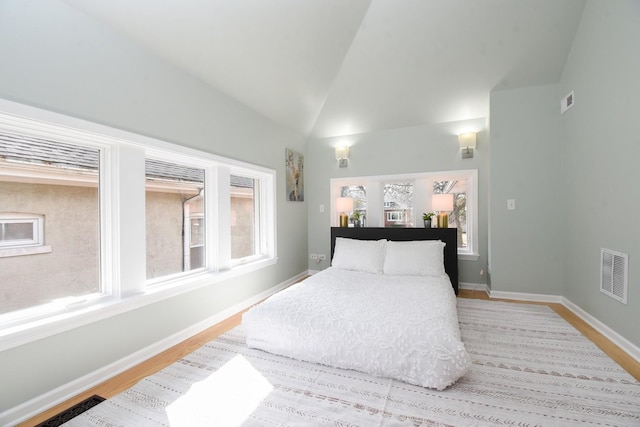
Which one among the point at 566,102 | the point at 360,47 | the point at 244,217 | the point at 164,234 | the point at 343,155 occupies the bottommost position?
the point at 164,234

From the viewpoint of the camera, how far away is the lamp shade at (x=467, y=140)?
3.69 meters

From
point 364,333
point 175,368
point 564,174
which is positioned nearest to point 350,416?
point 364,333

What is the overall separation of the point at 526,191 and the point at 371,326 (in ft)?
9.03

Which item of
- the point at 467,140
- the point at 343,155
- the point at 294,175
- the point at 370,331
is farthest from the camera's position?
the point at 343,155

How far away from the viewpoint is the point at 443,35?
2.91m

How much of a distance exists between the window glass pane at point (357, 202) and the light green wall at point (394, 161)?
0.27 m

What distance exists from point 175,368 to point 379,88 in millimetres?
3664

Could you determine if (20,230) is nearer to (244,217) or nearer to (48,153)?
(48,153)

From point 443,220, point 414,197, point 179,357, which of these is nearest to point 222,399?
point 179,357

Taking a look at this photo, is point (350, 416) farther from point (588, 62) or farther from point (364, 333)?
point (588, 62)

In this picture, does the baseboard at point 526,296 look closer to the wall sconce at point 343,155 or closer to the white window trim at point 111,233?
the wall sconce at point 343,155

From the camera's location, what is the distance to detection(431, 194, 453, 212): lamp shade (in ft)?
12.9

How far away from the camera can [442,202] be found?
156 inches

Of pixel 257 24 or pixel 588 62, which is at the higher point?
pixel 257 24
